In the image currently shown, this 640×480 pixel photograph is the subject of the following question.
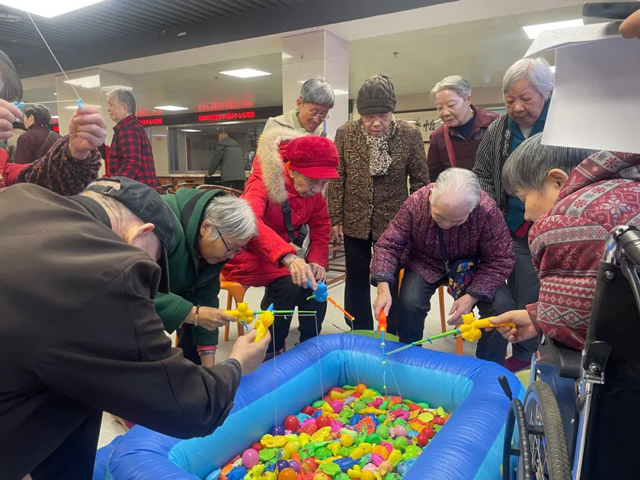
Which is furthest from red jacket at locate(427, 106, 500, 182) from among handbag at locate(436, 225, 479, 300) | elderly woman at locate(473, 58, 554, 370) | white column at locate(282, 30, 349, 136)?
white column at locate(282, 30, 349, 136)

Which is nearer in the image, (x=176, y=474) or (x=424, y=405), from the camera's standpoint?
(x=176, y=474)

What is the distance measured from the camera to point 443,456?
1.32 m

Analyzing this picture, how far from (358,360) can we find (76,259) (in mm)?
1680

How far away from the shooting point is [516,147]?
2.12 meters

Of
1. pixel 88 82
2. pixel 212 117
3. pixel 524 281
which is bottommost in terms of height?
pixel 524 281

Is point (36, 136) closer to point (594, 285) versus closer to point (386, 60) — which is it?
point (594, 285)

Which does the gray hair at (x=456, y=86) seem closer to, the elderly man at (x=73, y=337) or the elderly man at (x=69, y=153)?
the elderly man at (x=69, y=153)

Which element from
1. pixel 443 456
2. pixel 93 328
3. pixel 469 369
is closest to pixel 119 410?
pixel 93 328

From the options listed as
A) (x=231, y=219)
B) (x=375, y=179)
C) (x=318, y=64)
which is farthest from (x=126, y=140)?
(x=318, y=64)

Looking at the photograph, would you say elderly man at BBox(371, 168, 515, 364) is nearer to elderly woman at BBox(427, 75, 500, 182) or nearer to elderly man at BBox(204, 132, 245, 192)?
elderly woman at BBox(427, 75, 500, 182)

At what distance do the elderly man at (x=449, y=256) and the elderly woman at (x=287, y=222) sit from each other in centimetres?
39

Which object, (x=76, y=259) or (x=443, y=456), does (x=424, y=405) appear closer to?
(x=443, y=456)

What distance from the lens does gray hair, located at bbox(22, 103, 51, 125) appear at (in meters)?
3.01

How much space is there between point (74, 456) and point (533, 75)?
2.18m
